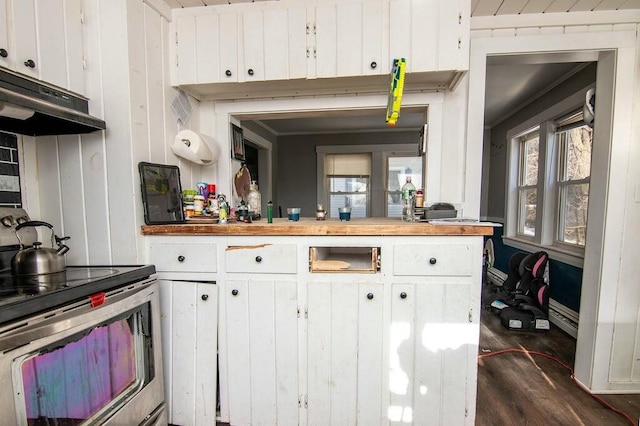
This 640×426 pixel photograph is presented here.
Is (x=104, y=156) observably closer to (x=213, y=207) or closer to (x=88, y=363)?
(x=213, y=207)

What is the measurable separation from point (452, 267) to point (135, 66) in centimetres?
184

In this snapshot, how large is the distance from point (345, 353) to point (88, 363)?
3.44ft

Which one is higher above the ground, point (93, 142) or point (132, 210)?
point (93, 142)

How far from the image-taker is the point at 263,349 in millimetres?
1354

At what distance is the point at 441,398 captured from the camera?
50.9 inches

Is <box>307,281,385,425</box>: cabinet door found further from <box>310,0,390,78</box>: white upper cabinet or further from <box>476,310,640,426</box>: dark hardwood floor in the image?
<box>310,0,390,78</box>: white upper cabinet

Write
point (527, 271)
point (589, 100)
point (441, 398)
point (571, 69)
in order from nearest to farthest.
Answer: point (441, 398) → point (589, 100) → point (571, 69) → point (527, 271)

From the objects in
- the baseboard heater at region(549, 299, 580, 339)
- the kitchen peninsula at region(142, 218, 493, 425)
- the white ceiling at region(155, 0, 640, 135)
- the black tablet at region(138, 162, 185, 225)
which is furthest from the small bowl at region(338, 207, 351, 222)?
the baseboard heater at region(549, 299, 580, 339)

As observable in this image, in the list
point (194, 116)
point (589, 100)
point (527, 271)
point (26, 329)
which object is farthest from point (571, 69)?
point (26, 329)

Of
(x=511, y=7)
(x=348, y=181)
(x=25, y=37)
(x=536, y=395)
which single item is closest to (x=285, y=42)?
(x=25, y=37)

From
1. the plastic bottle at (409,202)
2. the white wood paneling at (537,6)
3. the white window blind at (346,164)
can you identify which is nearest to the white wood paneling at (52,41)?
the plastic bottle at (409,202)

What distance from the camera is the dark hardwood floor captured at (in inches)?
58.9

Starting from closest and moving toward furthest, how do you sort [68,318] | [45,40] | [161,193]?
[68,318] < [45,40] < [161,193]

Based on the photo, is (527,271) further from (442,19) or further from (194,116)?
(194,116)
